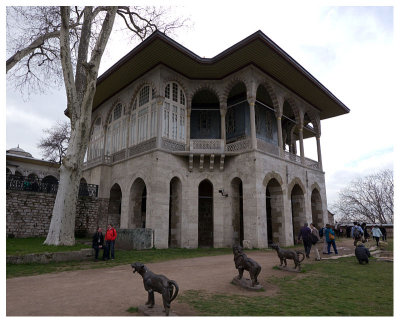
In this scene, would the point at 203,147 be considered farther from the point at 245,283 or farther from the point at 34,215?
the point at 245,283

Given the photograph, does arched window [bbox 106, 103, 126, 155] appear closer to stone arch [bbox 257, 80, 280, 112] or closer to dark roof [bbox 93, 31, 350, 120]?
dark roof [bbox 93, 31, 350, 120]

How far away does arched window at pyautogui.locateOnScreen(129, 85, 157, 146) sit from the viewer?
1554cm

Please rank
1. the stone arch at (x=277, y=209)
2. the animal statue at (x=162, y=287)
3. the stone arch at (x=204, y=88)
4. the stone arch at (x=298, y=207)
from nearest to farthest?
the animal statue at (x=162, y=287), the stone arch at (x=277, y=209), the stone arch at (x=204, y=88), the stone arch at (x=298, y=207)

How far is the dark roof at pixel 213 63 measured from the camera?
535 inches

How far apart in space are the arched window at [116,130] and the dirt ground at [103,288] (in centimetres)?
1086

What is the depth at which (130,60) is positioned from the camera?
585 inches

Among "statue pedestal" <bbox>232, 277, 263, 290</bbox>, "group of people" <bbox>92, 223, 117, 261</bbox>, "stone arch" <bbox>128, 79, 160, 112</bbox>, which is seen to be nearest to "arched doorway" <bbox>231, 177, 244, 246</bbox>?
"stone arch" <bbox>128, 79, 160, 112</bbox>

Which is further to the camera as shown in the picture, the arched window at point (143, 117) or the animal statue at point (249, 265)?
the arched window at point (143, 117)

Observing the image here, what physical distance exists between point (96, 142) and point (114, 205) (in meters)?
5.46

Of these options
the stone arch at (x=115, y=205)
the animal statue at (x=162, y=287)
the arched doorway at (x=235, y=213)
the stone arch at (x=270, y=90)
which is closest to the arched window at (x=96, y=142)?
the stone arch at (x=115, y=205)

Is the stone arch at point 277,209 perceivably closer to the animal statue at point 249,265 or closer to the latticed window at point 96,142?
the animal statue at point 249,265

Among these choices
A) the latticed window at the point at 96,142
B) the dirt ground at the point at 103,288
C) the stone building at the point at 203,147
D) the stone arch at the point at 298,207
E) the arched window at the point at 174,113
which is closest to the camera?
the dirt ground at the point at 103,288

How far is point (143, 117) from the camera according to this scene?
16.3 meters

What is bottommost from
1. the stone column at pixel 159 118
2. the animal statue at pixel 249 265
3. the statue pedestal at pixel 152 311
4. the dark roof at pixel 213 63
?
the statue pedestal at pixel 152 311
